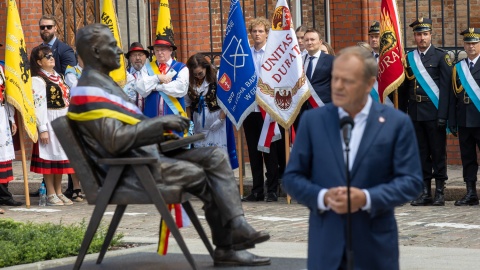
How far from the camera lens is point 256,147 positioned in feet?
46.9

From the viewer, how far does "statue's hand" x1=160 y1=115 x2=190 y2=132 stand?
25.0 ft

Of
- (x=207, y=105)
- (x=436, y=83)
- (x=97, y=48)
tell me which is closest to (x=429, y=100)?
(x=436, y=83)

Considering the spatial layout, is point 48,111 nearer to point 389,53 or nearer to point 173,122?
point 389,53

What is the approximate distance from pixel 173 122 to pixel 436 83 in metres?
6.41

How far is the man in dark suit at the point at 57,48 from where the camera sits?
596 inches

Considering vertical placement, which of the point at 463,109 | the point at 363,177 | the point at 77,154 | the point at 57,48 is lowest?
the point at 463,109

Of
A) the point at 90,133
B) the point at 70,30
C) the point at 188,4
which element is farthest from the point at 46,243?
the point at 70,30

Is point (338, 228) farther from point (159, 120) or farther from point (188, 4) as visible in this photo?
point (188, 4)

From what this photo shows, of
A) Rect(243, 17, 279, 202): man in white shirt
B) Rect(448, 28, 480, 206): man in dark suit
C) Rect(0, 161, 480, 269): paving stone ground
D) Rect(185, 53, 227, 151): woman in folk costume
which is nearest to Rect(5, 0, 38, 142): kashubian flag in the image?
Rect(0, 161, 480, 269): paving stone ground

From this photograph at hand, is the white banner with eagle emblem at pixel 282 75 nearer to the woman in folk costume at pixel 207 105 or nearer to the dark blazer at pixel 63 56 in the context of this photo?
the woman in folk costume at pixel 207 105

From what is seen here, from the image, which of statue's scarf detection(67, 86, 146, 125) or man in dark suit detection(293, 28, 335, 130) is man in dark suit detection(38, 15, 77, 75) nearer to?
man in dark suit detection(293, 28, 335, 130)

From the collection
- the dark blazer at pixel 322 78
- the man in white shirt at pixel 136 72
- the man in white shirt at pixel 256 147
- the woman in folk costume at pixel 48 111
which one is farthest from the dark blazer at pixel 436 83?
the woman in folk costume at pixel 48 111

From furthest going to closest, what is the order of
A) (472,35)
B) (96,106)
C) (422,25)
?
(422,25), (472,35), (96,106)

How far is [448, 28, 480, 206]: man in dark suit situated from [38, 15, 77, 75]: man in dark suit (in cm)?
487
